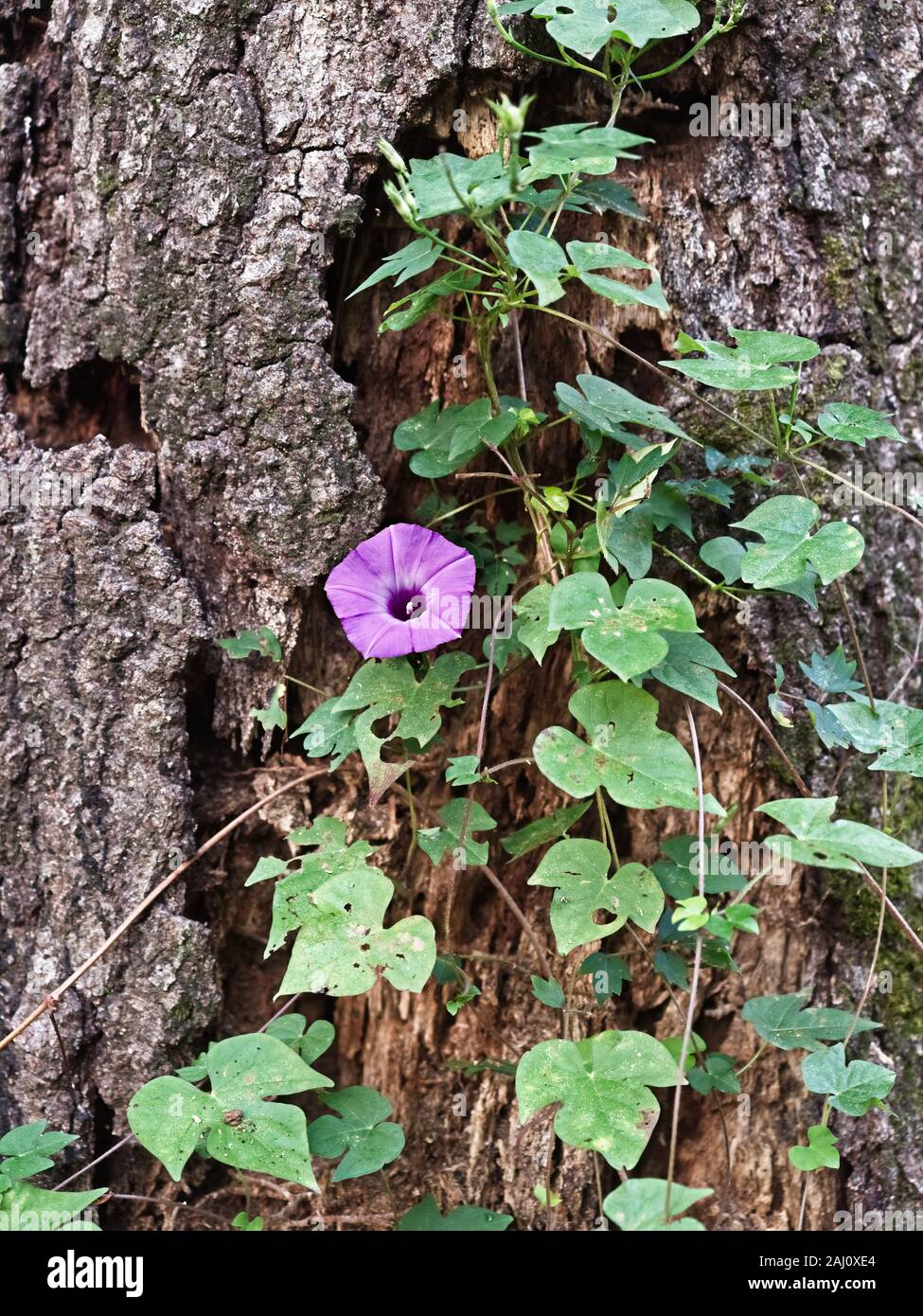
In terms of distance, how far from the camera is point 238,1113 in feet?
4.40

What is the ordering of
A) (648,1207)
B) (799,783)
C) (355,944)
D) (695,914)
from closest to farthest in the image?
(648,1207) < (695,914) < (355,944) < (799,783)

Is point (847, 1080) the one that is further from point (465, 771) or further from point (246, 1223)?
point (246, 1223)

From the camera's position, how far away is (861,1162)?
5.54ft

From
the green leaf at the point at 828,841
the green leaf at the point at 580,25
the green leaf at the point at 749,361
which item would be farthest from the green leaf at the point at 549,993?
the green leaf at the point at 580,25

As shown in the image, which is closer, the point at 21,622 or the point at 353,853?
the point at 353,853

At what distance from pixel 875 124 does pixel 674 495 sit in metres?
0.69

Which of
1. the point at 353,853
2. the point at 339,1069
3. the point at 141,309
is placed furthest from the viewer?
the point at 339,1069

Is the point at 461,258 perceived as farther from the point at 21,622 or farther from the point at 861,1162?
the point at 861,1162

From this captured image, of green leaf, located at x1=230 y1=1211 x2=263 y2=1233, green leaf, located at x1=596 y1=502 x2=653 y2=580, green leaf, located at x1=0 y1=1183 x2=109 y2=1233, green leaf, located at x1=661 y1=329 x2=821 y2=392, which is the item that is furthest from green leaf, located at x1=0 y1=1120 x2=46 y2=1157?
green leaf, located at x1=661 y1=329 x2=821 y2=392

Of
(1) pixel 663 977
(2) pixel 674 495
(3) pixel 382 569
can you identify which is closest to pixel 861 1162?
(1) pixel 663 977

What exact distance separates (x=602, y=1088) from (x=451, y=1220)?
427mm

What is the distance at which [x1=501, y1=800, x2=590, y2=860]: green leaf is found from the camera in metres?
1.54

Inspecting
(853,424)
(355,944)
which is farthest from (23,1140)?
(853,424)

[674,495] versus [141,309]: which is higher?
[141,309]
